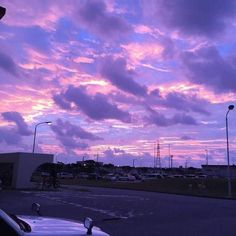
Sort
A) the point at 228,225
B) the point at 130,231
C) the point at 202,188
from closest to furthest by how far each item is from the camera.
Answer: the point at 130,231, the point at 228,225, the point at 202,188

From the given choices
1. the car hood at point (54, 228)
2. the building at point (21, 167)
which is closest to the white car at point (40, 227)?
the car hood at point (54, 228)

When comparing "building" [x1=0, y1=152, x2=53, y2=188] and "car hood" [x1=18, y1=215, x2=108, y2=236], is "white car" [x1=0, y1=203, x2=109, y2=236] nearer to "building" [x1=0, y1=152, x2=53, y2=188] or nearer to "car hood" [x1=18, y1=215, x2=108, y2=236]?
"car hood" [x1=18, y1=215, x2=108, y2=236]

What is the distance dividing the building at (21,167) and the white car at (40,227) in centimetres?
4766

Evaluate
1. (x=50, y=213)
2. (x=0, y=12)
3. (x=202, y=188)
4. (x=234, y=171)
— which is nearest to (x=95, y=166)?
(x=234, y=171)

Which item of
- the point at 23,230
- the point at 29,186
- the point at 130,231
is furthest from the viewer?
the point at 29,186

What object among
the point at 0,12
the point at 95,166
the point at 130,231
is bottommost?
the point at 130,231

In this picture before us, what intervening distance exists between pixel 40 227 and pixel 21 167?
4842 cm

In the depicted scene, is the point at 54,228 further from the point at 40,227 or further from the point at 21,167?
the point at 21,167

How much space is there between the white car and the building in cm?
4766

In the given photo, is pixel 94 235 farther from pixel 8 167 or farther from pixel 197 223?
pixel 8 167

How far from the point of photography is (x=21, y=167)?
52.0 metres

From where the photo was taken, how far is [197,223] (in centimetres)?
1906

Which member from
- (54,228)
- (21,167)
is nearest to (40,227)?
(54,228)

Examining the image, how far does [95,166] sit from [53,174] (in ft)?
464
